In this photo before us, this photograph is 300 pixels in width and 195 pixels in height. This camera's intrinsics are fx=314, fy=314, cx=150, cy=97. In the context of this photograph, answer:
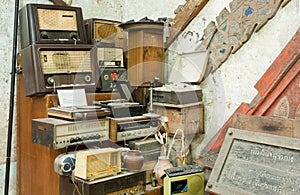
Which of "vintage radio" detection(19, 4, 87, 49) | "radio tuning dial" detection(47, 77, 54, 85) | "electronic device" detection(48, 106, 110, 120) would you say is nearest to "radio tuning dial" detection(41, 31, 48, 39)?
"vintage radio" detection(19, 4, 87, 49)

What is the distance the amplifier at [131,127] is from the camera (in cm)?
246

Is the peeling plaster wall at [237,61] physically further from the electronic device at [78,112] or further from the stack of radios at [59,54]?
the electronic device at [78,112]

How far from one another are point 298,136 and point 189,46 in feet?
4.64

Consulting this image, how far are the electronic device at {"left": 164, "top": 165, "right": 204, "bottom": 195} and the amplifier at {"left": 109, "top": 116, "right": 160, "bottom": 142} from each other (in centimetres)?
45

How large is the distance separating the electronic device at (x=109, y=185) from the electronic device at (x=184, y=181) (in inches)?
7.3

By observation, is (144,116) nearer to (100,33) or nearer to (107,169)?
(107,169)

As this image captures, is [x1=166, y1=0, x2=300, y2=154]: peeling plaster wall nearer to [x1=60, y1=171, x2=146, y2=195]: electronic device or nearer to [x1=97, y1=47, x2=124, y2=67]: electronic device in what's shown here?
[x1=97, y1=47, x2=124, y2=67]: electronic device

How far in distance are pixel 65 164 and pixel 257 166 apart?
4.18ft

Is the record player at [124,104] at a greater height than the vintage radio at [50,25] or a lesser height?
lesser

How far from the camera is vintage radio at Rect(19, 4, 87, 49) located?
8.59ft

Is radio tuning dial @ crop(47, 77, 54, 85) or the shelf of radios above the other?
radio tuning dial @ crop(47, 77, 54, 85)

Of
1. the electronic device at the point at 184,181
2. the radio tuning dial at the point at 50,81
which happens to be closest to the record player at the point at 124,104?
the radio tuning dial at the point at 50,81

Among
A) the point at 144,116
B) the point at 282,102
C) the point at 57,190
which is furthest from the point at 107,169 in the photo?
the point at 282,102

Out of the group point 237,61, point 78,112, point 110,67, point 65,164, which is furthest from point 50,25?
point 237,61
